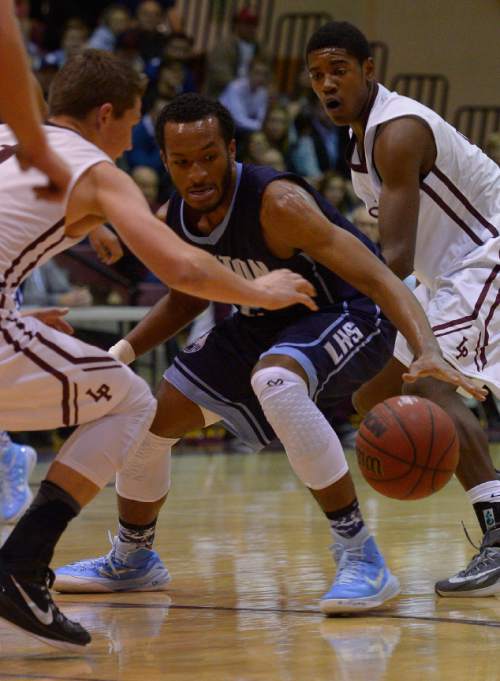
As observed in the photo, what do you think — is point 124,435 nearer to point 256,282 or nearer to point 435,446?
point 256,282

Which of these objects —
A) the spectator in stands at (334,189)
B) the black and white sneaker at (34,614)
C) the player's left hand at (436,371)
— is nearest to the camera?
the black and white sneaker at (34,614)

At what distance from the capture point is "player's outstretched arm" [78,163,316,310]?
3.37 metres

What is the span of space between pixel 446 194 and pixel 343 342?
2.56ft

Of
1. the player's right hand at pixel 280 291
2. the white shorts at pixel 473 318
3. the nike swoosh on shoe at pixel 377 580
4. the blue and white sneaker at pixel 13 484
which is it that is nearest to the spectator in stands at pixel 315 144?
the blue and white sneaker at pixel 13 484

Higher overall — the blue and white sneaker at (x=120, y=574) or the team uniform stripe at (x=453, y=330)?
the team uniform stripe at (x=453, y=330)

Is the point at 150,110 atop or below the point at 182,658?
below

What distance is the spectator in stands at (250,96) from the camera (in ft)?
43.1

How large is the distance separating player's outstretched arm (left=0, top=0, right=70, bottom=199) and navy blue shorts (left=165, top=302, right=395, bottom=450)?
1.42 m

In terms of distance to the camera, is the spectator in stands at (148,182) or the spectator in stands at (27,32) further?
the spectator in stands at (27,32)

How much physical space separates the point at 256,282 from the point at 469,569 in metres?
1.54

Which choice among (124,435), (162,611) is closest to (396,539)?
(162,611)

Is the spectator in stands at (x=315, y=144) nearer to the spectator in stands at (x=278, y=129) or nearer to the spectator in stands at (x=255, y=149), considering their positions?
the spectator in stands at (x=278, y=129)

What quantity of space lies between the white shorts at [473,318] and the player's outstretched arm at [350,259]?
1.90ft

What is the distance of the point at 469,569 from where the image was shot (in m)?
4.44
